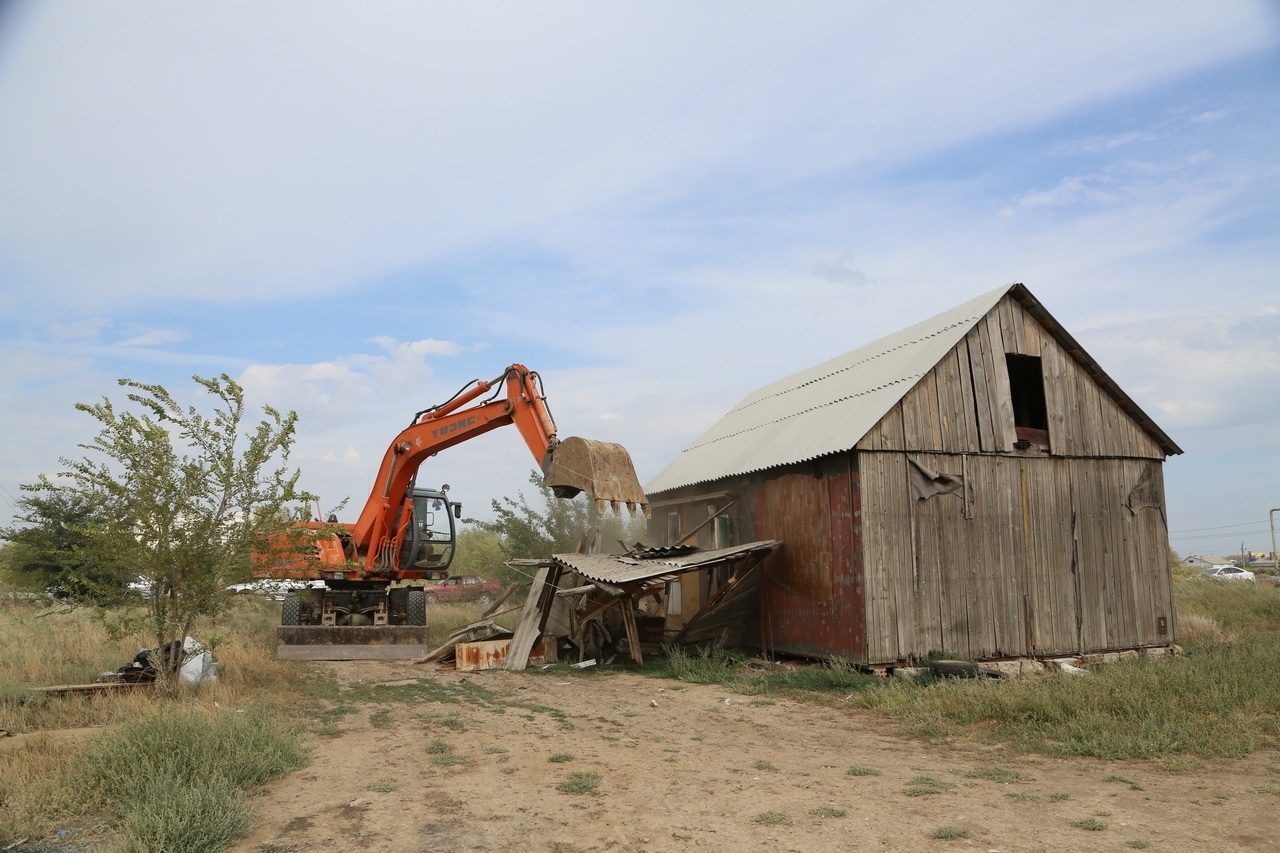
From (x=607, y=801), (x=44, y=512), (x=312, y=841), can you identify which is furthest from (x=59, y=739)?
(x=44, y=512)

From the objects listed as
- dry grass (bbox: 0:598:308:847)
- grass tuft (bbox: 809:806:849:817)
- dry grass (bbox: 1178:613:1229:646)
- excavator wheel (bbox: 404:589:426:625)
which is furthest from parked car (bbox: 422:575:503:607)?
grass tuft (bbox: 809:806:849:817)

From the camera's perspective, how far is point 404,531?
17.0m

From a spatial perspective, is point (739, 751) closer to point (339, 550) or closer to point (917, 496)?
point (917, 496)

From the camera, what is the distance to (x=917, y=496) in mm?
13875

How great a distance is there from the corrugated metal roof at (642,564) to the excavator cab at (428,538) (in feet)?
9.82

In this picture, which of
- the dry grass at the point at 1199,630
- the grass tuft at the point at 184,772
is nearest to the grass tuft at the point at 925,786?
the grass tuft at the point at 184,772

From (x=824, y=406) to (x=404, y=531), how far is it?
818 cm

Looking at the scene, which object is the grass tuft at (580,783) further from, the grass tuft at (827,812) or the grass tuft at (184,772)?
the grass tuft at (184,772)

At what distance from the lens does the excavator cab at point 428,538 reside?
55.8ft

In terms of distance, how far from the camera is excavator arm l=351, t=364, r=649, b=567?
12570 millimetres

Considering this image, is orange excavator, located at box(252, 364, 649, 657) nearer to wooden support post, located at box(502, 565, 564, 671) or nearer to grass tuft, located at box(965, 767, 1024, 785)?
wooden support post, located at box(502, 565, 564, 671)

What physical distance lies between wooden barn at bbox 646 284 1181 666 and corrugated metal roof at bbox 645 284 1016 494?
0.25 ft

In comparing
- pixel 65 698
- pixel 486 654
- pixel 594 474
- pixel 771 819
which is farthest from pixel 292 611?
pixel 771 819

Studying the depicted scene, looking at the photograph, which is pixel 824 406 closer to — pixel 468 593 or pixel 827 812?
pixel 827 812
